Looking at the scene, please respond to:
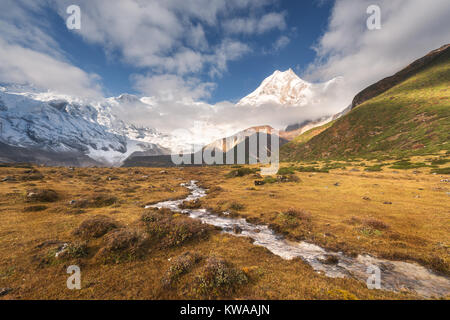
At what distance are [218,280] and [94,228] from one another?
944cm

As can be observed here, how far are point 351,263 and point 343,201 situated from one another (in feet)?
36.1

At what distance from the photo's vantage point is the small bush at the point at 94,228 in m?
10.6

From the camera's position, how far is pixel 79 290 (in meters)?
6.58

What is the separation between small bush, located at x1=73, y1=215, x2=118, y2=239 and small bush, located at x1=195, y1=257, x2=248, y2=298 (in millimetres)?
8102

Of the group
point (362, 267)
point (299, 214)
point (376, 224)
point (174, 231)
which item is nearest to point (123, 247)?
point (174, 231)

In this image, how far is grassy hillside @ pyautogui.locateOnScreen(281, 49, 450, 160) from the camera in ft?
149

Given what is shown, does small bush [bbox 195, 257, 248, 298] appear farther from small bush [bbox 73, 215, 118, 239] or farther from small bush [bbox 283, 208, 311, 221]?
small bush [bbox 283, 208, 311, 221]

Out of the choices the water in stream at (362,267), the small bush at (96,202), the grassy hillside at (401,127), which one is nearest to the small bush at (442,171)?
the grassy hillside at (401,127)

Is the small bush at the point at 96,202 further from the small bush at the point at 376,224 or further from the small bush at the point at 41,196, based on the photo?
the small bush at the point at 376,224

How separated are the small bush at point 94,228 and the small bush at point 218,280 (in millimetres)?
8102

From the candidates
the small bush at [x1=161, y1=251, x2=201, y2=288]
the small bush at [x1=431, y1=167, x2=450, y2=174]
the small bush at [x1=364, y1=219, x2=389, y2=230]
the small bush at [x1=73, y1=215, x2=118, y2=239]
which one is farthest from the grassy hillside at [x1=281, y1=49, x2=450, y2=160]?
the small bush at [x1=73, y1=215, x2=118, y2=239]

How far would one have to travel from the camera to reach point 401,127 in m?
57.2

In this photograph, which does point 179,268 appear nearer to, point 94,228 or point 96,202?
point 94,228
